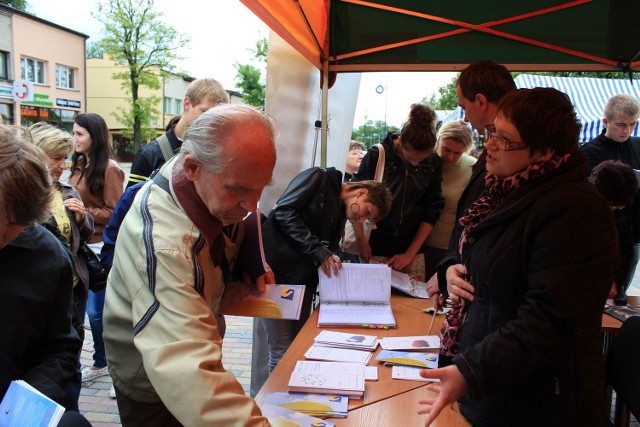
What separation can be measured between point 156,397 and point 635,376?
5.15ft

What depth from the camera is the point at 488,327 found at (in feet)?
4.61

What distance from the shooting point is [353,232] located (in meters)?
3.12

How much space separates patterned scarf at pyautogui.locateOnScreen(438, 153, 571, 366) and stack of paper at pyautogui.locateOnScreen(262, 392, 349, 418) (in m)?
0.37

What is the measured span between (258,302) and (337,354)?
1.93ft

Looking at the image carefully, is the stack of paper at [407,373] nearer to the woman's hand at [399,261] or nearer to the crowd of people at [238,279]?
the crowd of people at [238,279]

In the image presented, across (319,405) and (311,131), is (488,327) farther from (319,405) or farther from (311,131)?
(311,131)

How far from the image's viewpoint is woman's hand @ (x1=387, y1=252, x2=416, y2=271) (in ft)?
10.6

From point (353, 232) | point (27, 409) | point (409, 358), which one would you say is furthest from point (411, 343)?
point (27, 409)

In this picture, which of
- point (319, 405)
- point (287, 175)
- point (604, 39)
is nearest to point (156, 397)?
point (319, 405)

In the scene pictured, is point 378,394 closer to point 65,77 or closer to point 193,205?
point 193,205

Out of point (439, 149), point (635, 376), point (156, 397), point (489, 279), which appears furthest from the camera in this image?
point (439, 149)

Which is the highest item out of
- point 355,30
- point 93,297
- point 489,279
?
point 355,30

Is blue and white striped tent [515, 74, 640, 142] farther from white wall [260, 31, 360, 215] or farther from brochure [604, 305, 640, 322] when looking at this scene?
brochure [604, 305, 640, 322]

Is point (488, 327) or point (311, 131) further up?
point (311, 131)
